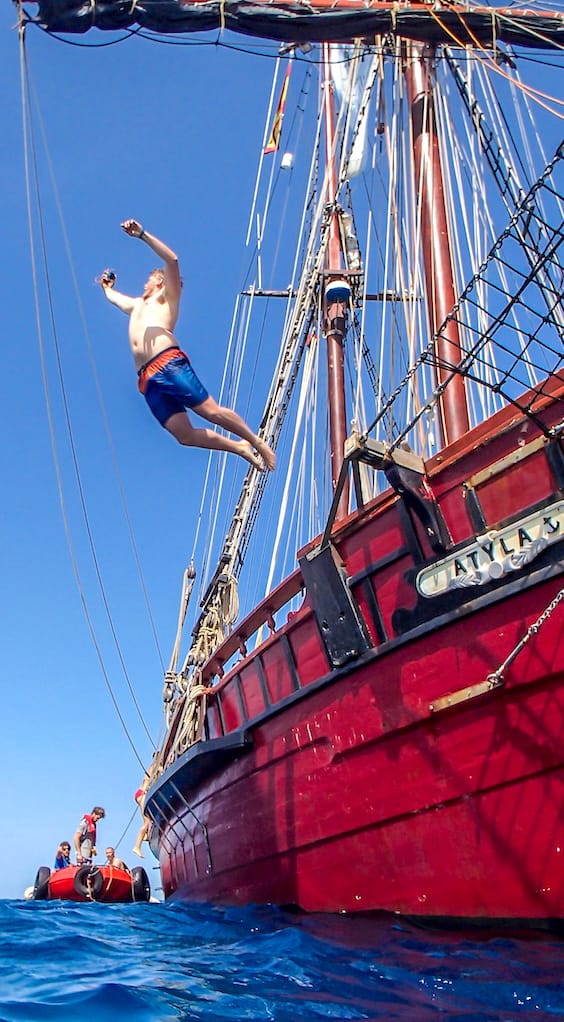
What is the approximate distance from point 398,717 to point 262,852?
2.40 metres

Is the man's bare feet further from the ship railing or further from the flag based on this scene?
the flag

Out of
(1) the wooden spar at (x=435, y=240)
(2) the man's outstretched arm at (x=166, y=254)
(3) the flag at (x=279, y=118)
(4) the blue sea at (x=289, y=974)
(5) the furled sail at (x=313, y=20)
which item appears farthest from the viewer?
(3) the flag at (x=279, y=118)

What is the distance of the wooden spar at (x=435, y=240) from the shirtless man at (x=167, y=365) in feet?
17.5

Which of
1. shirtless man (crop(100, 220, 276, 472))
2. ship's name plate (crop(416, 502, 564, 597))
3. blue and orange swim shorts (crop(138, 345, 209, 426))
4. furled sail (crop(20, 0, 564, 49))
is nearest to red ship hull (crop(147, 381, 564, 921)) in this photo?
ship's name plate (crop(416, 502, 564, 597))

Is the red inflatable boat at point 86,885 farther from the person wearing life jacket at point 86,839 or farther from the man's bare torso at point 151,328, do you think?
the man's bare torso at point 151,328

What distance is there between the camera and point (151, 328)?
456cm

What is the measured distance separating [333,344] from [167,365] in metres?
11.6

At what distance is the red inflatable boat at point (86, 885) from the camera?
38.8 ft

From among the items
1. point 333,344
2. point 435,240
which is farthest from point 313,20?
point 333,344

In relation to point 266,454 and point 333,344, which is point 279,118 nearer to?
point 333,344

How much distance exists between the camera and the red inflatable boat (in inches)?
466

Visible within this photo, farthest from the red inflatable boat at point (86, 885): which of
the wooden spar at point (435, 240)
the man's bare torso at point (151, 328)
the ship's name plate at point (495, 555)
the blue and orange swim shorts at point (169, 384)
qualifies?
the man's bare torso at point (151, 328)

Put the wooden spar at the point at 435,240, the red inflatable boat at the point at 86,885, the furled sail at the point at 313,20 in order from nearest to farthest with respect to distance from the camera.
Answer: the furled sail at the point at 313,20 < the wooden spar at the point at 435,240 < the red inflatable boat at the point at 86,885

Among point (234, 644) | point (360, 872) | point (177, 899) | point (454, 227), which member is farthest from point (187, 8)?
point (177, 899)
